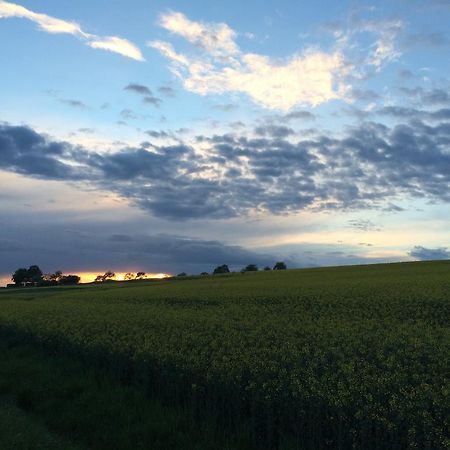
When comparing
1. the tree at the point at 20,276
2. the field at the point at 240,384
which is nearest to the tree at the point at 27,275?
the tree at the point at 20,276

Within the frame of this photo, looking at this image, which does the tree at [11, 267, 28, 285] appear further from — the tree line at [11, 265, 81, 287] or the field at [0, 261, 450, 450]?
the field at [0, 261, 450, 450]

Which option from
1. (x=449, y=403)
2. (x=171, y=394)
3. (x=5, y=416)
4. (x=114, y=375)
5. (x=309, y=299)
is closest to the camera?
(x=449, y=403)

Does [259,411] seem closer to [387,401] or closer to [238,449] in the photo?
[238,449]

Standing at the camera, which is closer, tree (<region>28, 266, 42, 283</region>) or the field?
the field

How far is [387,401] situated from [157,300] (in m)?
31.9

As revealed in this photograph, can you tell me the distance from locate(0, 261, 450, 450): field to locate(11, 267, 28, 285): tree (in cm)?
13475

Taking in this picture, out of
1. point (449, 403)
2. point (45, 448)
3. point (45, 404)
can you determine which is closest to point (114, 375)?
point (45, 404)

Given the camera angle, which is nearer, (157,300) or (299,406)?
(299,406)

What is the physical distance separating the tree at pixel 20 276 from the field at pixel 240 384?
13475 cm

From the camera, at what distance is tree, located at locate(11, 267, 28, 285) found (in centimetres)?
14638

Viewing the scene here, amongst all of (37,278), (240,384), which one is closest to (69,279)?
(37,278)

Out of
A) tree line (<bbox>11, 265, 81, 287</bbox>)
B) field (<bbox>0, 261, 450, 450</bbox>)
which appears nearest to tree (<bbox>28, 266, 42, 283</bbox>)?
tree line (<bbox>11, 265, 81, 287</bbox>)

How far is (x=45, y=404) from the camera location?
14.1 m

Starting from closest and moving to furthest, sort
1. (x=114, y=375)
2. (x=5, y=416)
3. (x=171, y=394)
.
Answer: (x=5, y=416)
(x=171, y=394)
(x=114, y=375)
